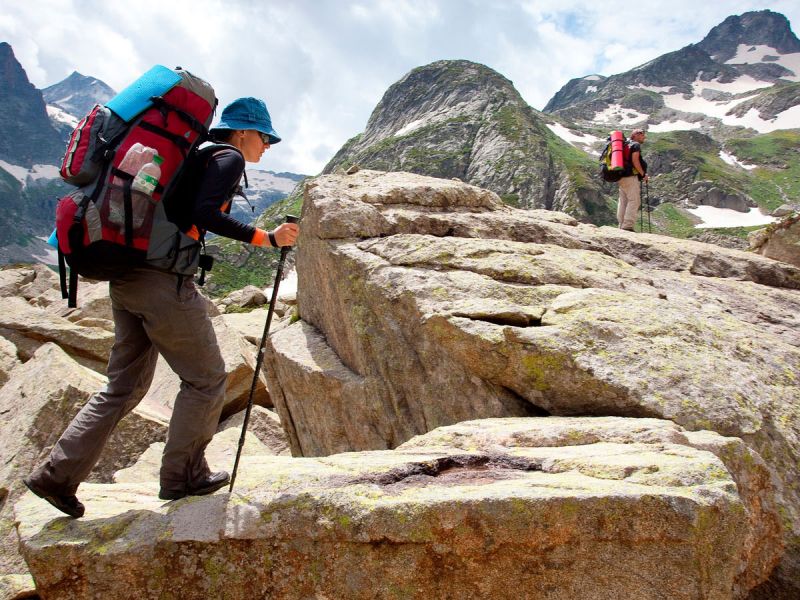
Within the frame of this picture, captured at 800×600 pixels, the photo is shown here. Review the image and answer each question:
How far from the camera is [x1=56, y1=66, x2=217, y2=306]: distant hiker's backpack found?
232 inches

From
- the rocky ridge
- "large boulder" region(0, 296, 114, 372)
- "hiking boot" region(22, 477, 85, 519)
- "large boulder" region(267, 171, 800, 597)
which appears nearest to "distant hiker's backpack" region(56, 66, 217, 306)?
"hiking boot" region(22, 477, 85, 519)

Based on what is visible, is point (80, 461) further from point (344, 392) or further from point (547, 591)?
point (344, 392)

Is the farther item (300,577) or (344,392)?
(344,392)

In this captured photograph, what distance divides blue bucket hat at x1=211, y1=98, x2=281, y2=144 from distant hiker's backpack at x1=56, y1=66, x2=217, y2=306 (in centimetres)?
88

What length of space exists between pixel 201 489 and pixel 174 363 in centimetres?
165

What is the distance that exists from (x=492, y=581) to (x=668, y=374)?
5.16m

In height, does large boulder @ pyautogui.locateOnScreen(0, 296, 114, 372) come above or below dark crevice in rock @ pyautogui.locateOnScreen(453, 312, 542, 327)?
below

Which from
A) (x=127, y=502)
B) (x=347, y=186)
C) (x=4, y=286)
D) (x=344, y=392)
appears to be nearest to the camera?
(x=127, y=502)

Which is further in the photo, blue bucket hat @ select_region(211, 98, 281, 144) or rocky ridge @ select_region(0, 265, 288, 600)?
rocky ridge @ select_region(0, 265, 288, 600)

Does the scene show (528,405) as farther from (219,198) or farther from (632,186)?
(632,186)

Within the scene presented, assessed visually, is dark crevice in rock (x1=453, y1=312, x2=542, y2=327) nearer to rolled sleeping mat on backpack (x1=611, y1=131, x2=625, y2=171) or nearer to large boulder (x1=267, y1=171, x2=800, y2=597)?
large boulder (x1=267, y1=171, x2=800, y2=597)

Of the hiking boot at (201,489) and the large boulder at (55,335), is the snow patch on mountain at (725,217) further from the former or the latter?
the hiking boot at (201,489)

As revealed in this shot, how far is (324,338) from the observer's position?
50.0 ft

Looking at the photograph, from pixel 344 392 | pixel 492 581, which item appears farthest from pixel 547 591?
pixel 344 392
